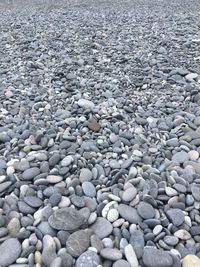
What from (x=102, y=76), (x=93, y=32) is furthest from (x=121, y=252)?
(x=93, y=32)

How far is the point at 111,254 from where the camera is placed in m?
2.96

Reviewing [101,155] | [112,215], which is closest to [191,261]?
[112,215]

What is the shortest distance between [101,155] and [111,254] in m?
1.47

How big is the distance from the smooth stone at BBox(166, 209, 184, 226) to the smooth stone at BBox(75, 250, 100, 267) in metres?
0.79

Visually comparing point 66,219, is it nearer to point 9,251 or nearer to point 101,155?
point 9,251

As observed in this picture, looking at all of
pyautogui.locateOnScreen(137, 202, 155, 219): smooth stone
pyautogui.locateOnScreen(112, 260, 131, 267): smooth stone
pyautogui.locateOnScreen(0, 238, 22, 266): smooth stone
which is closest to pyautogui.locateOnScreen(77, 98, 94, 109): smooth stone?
pyautogui.locateOnScreen(137, 202, 155, 219): smooth stone

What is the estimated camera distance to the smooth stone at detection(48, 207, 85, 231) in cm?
320

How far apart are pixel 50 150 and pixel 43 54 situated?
13.2ft

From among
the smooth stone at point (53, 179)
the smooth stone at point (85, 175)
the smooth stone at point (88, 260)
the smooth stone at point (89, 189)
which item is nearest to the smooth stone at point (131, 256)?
the smooth stone at point (88, 260)

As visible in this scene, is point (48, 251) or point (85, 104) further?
point (85, 104)

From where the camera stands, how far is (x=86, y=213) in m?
3.38

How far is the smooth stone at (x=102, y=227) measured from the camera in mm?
3199

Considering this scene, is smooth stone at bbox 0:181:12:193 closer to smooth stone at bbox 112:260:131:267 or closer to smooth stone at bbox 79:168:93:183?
smooth stone at bbox 79:168:93:183

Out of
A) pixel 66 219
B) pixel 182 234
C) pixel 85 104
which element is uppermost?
pixel 66 219
